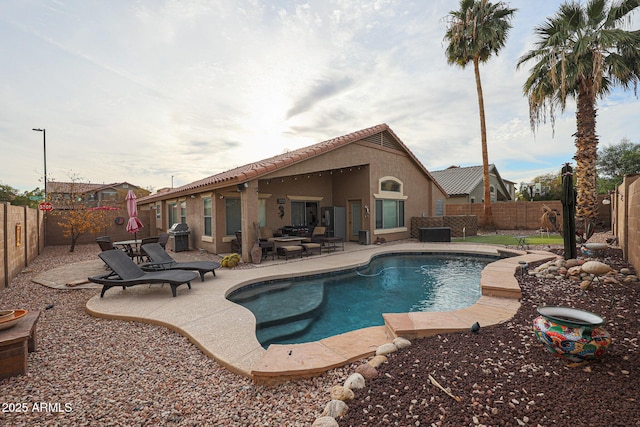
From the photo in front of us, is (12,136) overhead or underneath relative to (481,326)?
overhead

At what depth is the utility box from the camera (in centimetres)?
1548

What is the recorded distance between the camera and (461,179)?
2908 centimetres

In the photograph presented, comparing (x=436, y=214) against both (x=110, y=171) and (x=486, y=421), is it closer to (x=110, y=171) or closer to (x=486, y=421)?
(x=486, y=421)

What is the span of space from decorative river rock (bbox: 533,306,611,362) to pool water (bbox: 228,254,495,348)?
3037 millimetres

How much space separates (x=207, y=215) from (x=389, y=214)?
9701 millimetres

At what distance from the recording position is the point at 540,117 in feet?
41.7

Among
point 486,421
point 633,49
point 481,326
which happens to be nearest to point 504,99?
point 633,49

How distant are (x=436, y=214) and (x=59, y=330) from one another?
2004 centimetres

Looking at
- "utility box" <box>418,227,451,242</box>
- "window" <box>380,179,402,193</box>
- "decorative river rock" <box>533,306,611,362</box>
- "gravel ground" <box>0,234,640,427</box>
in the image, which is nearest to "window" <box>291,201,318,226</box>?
"window" <box>380,179,402,193</box>


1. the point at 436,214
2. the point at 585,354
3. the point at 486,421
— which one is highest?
the point at 436,214

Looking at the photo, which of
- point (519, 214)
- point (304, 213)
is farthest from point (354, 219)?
point (519, 214)

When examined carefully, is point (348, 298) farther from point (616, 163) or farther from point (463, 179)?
point (616, 163)

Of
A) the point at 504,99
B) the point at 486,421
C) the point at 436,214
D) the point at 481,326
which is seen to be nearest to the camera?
the point at 486,421

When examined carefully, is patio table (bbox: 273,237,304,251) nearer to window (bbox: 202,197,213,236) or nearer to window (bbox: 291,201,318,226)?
window (bbox: 202,197,213,236)
